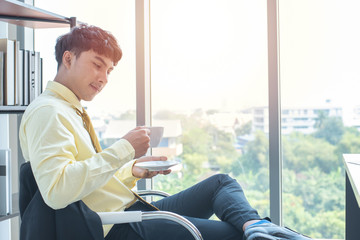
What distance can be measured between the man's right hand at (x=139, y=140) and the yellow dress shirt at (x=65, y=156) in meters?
0.02

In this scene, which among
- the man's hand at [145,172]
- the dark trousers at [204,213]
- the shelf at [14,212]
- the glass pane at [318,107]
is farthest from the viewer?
the glass pane at [318,107]

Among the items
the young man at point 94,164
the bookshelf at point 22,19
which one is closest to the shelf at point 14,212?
the bookshelf at point 22,19

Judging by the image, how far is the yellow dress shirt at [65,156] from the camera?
1197mm

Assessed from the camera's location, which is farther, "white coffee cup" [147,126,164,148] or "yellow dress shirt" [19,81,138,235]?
"white coffee cup" [147,126,164,148]

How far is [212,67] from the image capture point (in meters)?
2.64

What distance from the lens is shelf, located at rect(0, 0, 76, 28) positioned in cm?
188

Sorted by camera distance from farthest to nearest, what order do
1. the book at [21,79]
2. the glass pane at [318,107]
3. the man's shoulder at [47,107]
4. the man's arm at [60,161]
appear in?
the glass pane at [318,107]
the book at [21,79]
the man's shoulder at [47,107]
the man's arm at [60,161]

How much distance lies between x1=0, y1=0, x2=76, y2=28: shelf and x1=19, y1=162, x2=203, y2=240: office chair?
3.13 feet

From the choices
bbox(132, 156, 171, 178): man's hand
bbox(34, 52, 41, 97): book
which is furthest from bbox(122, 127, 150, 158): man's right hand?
bbox(34, 52, 41, 97): book

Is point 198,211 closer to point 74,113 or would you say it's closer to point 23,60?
point 74,113

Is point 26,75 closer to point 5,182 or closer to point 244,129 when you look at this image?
point 5,182

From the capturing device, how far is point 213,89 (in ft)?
8.68

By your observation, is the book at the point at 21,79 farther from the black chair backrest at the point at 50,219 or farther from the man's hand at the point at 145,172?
the black chair backrest at the point at 50,219

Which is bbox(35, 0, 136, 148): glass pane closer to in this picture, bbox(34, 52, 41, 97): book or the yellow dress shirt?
bbox(34, 52, 41, 97): book
